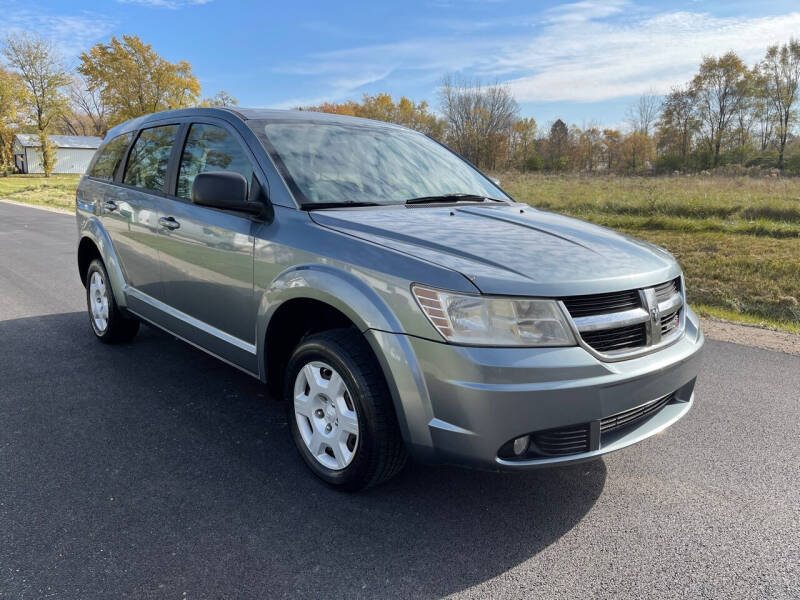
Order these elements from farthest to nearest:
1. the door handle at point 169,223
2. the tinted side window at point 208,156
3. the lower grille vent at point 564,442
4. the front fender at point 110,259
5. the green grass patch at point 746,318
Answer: the green grass patch at point 746,318, the front fender at point 110,259, the door handle at point 169,223, the tinted side window at point 208,156, the lower grille vent at point 564,442

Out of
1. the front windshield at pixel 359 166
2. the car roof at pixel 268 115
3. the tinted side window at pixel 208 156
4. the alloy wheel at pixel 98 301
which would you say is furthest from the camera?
the alloy wheel at pixel 98 301

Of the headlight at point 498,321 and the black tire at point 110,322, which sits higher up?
the headlight at point 498,321

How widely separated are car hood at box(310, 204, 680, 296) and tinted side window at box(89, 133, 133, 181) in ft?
8.68

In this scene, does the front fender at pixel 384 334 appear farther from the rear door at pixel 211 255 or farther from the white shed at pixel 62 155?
the white shed at pixel 62 155

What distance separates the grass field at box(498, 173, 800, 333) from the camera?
749 centimetres

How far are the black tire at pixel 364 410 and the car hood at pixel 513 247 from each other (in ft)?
1.63

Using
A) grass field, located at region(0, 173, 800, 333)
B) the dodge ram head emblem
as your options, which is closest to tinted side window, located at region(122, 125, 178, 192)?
the dodge ram head emblem

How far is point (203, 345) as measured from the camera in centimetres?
374

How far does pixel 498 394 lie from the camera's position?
7.40 feet

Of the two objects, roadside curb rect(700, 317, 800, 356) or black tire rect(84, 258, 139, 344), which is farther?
roadside curb rect(700, 317, 800, 356)

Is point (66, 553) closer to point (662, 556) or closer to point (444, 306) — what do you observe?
point (444, 306)

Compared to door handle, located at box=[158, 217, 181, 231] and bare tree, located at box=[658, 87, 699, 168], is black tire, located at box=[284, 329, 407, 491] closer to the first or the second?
door handle, located at box=[158, 217, 181, 231]

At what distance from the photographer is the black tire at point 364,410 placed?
2574 mm

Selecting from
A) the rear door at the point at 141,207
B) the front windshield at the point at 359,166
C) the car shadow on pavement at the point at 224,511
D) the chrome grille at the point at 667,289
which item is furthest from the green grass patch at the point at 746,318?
the rear door at the point at 141,207
